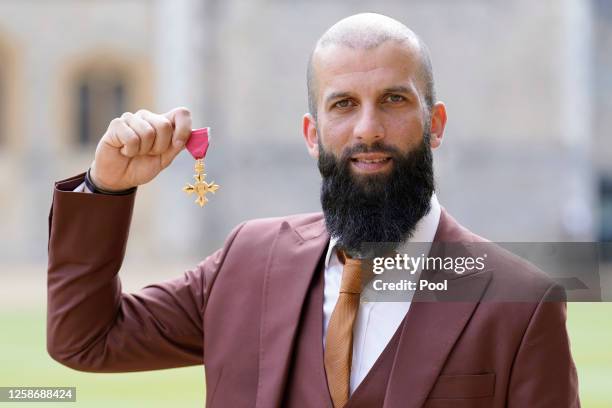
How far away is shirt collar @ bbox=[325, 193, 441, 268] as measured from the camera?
249 centimetres

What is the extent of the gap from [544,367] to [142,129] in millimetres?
987

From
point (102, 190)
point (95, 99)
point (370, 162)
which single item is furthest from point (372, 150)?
point (95, 99)

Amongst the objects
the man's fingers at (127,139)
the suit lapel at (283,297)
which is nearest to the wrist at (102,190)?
the man's fingers at (127,139)

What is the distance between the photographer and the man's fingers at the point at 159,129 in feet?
7.83

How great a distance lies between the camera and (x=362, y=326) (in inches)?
93.7

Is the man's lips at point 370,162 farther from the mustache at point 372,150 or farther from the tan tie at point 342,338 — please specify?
the tan tie at point 342,338

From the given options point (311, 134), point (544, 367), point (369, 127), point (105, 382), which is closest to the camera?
point (544, 367)

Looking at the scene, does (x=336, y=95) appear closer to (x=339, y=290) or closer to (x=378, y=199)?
(x=378, y=199)

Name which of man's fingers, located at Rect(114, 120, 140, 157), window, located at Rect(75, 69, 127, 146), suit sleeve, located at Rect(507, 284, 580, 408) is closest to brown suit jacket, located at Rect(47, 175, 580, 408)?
suit sleeve, located at Rect(507, 284, 580, 408)

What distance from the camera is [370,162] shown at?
238 centimetres

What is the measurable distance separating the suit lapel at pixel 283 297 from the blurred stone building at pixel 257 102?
21.8 m

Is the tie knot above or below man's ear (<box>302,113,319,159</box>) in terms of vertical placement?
below

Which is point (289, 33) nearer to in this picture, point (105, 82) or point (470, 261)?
point (105, 82)

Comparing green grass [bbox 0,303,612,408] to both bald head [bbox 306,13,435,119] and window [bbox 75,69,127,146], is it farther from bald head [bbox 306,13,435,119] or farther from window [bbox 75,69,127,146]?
window [bbox 75,69,127,146]
